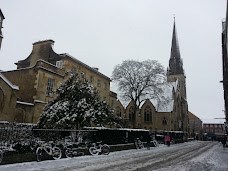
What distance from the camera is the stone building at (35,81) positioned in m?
24.7

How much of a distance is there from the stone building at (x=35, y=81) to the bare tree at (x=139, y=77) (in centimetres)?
462

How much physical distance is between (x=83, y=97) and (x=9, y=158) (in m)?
12.0

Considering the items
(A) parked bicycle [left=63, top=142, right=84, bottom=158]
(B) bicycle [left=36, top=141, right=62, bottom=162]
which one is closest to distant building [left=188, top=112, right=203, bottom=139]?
(A) parked bicycle [left=63, top=142, right=84, bottom=158]

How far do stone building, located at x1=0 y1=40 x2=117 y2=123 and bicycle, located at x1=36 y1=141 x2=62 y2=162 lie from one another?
1178 centimetres

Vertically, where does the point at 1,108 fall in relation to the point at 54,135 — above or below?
above

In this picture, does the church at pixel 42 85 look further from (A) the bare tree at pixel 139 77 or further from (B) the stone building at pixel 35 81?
(A) the bare tree at pixel 139 77

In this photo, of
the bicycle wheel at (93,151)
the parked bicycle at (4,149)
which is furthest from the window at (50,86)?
the parked bicycle at (4,149)

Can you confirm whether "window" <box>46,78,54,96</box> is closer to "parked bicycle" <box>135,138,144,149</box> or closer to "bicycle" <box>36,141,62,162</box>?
"parked bicycle" <box>135,138,144,149</box>

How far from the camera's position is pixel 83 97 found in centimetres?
2320

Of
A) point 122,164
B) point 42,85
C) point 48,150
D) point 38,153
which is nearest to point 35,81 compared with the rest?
point 42,85

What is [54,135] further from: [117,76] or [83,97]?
[117,76]

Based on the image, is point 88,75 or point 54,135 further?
point 88,75

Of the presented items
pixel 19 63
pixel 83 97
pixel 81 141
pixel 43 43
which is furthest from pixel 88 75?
pixel 81 141

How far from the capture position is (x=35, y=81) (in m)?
30.0
